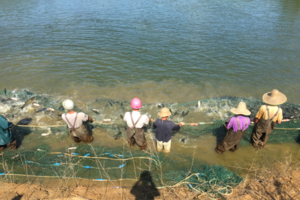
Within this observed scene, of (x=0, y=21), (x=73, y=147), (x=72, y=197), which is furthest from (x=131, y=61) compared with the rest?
(x=0, y=21)

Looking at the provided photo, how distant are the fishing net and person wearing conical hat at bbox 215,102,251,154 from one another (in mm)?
717

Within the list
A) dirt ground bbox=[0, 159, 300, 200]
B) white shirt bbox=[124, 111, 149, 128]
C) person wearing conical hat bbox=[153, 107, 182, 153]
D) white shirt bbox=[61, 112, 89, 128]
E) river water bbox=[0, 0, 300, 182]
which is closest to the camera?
dirt ground bbox=[0, 159, 300, 200]

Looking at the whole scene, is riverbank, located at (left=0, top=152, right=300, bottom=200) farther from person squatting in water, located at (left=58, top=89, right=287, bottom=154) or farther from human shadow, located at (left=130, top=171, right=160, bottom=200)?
person squatting in water, located at (left=58, top=89, right=287, bottom=154)

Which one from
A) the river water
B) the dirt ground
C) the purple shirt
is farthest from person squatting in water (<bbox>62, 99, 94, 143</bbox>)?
the purple shirt

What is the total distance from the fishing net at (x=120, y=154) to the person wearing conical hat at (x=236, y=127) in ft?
2.35

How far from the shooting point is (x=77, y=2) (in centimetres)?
2634

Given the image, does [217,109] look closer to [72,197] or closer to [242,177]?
[242,177]

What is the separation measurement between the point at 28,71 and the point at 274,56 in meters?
15.1

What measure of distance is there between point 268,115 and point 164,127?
281cm

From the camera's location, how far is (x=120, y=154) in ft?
17.9

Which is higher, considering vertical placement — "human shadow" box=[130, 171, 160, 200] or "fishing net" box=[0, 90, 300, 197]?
"fishing net" box=[0, 90, 300, 197]

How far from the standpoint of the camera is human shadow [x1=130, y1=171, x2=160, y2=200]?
4270 millimetres

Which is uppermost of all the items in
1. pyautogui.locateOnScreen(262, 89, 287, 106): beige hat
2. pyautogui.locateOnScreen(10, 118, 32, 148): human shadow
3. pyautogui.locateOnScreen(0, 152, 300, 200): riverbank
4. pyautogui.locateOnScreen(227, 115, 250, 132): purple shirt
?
pyautogui.locateOnScreen(262, 89, 287, 106): beige hat

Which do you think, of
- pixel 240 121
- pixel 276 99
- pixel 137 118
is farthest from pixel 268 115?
pixel 137 118
